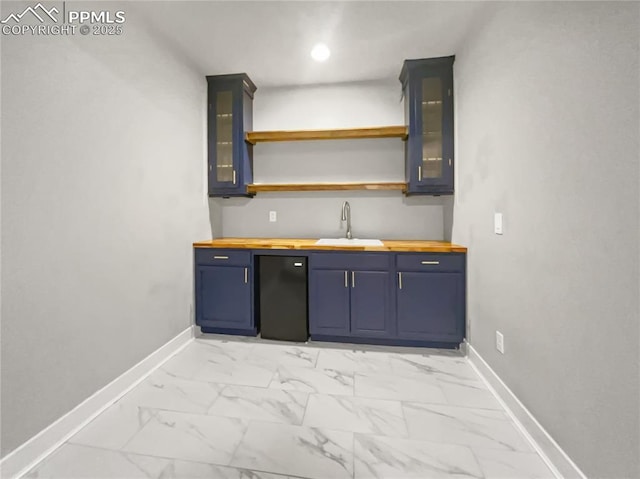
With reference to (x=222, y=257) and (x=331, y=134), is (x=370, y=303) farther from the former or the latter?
(x=331, y=134)

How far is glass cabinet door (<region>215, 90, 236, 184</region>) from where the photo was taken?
2.88 meters

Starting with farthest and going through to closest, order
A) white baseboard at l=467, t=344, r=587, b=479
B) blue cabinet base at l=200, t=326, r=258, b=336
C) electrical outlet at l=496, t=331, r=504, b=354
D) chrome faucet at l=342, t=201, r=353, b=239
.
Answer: chrome faucet at l=342, t=201, r=353, b=239, blue cabinet base at l=200, t=326, r=258, b=336, electrical outlet at l=496, t=331, r=504, b=354, white baseboard at l=467, t=344, r=587, b=479

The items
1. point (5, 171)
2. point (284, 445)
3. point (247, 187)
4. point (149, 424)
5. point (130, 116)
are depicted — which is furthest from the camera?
point (247, 187)

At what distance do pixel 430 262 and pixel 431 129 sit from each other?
129cm

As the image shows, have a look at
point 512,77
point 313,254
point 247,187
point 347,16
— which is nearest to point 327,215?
point 313,254

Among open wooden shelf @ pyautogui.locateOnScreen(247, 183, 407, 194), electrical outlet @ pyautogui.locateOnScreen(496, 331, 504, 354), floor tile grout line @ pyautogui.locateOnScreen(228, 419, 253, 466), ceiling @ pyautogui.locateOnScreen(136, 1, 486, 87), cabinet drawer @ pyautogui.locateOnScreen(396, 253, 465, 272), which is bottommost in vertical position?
floor tile grout line @ pyautogui.locateOnScreen(228, 419, 253, 466)

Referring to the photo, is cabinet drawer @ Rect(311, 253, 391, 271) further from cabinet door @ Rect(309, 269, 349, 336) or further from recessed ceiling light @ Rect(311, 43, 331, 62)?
recessed ceiling light @ Rect(311, 43, 331, 62)

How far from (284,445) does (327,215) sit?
7.29 ft

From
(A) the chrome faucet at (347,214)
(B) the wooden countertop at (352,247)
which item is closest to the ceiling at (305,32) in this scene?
(A) the chrome faucet at (347,214)

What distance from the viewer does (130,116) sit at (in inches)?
74.6

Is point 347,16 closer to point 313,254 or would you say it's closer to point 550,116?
point 550,116

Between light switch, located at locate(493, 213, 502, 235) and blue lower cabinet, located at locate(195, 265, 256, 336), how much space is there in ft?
6.82

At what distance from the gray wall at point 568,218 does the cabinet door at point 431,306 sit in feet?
1.45

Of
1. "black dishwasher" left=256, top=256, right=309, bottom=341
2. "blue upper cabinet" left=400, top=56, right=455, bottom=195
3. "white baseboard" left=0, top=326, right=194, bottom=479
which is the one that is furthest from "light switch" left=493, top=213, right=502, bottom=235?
"white baseboard" left=0, top=326, right=194, bottom=479
